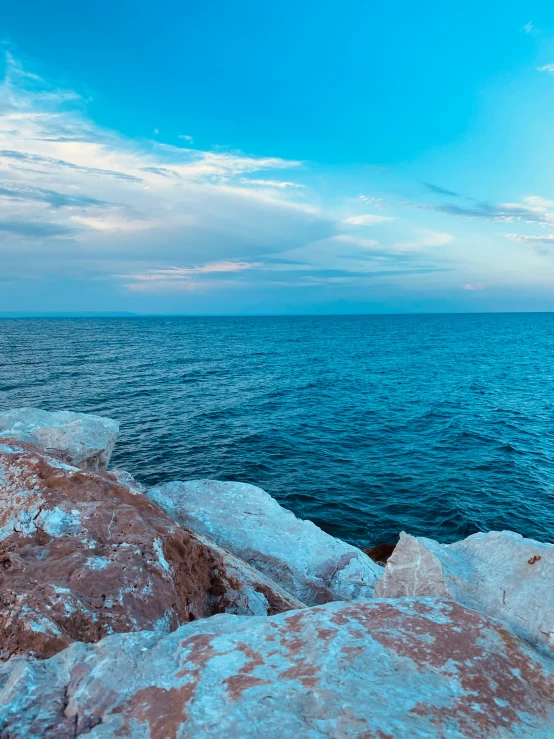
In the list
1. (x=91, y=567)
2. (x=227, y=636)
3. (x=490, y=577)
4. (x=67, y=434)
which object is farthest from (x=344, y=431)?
(x=227, y=636)

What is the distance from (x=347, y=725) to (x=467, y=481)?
85.7 feet

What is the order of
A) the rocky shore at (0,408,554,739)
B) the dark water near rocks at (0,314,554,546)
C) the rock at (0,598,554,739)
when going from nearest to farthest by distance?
the rock at (0,598,554,739)
the rocky shore at (0,408,554,739)
the dark water near rocks at (0,314,554,546)

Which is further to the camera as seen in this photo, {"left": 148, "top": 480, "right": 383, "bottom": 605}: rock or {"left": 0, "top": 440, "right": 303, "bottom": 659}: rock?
{"left": 148, "top": 480, "right": 383, "bottom": 605}: rock

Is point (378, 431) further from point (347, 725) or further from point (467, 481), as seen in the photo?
point (347, 725)

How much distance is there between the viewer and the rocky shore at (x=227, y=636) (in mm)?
4879

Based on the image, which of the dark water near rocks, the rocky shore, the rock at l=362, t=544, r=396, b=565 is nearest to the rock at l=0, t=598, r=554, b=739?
the rocky shore

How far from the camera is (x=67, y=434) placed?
59.0 ft

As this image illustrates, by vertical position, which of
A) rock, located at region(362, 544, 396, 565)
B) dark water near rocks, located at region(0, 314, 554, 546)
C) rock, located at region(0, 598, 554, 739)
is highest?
rock, located at region(0, 598, 554, 739)

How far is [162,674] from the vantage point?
5484mm

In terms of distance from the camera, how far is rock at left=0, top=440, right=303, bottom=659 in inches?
274

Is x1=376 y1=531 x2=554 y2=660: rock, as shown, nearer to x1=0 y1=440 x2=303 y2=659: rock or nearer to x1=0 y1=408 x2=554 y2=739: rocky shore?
x1=0 y1=408 x2=554 y2=739: rocky shore

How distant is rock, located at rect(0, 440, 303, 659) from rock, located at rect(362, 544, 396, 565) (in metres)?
9.33

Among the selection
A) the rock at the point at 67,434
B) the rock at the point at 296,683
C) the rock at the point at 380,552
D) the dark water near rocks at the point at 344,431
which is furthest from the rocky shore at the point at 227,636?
the dark water near rocks at the point at 344,431

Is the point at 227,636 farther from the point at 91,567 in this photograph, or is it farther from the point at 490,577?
the point at 490,577
